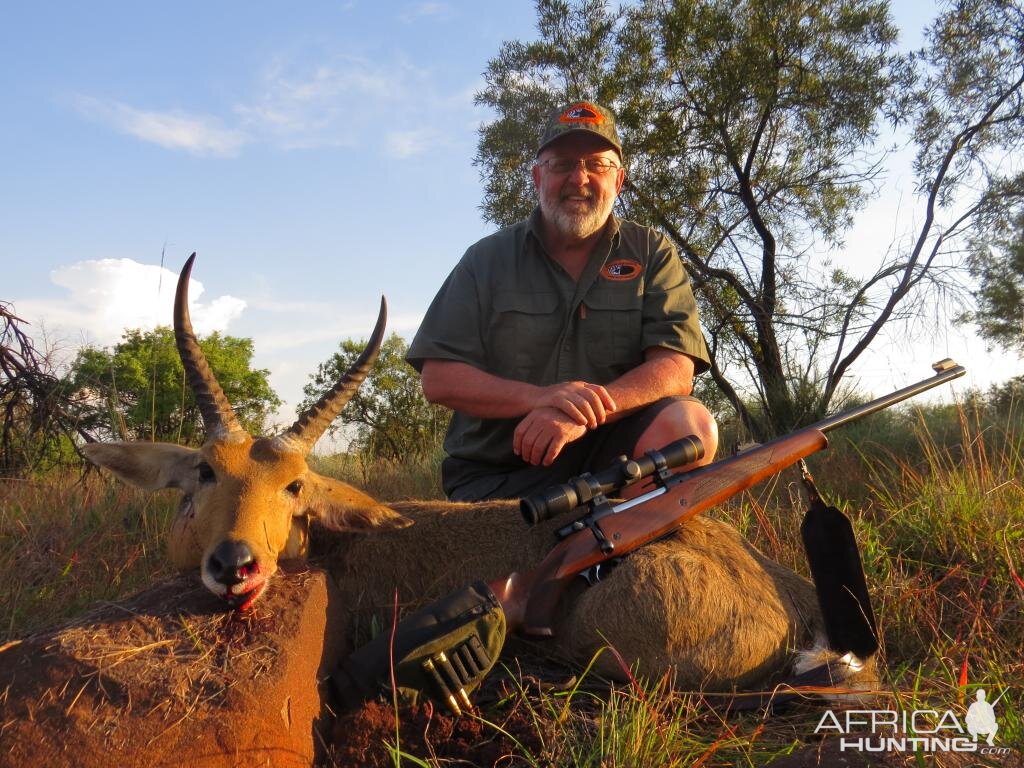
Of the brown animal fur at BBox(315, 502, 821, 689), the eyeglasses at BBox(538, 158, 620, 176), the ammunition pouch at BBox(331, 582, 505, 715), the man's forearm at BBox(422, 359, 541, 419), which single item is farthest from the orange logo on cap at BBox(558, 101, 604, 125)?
the ammunition pouch at BBox(331, 582, 505, 715)

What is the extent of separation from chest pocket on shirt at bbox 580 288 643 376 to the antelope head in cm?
157

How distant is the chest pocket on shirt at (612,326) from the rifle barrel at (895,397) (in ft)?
4.42

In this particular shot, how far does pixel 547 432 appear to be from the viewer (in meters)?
3.95

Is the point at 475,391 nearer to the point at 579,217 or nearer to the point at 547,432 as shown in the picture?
the point at 547,432

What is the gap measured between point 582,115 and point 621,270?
1088 mm

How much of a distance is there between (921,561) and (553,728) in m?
2.71

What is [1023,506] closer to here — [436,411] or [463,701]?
[463,701]

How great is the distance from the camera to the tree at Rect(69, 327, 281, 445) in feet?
23.7

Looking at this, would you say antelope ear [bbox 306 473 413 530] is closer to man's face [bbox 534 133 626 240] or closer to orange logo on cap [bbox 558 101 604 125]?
man's face [bbox 534 133 626 240]

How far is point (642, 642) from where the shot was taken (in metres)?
3.17

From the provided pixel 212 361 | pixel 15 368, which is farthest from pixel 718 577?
pixel 212 361

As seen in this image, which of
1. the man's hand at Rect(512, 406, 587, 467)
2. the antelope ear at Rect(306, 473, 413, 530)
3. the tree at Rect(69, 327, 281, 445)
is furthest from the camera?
the tree at Rect(69, 327, 281, 445)

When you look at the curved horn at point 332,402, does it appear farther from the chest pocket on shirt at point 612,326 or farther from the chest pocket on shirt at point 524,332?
the chest pocket on shirt at point 612,326

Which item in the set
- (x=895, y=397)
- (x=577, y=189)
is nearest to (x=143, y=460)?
(x=577, y=189)
